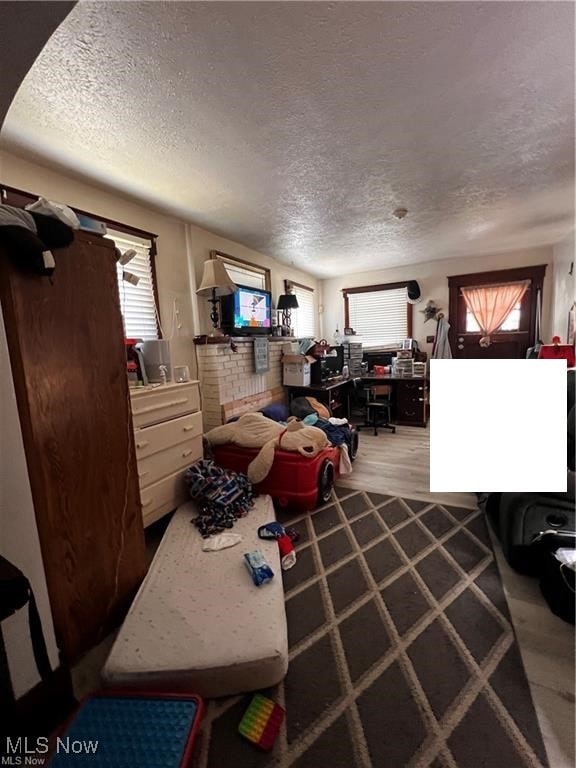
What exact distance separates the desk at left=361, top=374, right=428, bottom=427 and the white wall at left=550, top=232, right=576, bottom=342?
5.43ft

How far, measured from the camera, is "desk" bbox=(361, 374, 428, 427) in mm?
4379

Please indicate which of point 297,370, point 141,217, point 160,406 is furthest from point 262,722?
point 297,370

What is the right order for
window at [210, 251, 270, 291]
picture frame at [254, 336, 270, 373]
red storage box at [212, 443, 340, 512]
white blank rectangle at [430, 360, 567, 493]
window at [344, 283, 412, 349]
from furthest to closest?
window at [344, 283, 412, 349] < picture frame at [254, 336, 270, 373] < window at [210, 251, 270, 291] < red storage box at [212, 443, 340, 512] < white blank rectangle at [430, 360, 567, 493]

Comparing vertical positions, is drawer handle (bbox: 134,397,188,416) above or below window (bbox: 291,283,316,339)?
below

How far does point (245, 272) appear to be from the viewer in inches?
137

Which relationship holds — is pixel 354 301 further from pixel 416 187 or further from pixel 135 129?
pixel 135 129

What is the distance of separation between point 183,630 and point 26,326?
1.30m

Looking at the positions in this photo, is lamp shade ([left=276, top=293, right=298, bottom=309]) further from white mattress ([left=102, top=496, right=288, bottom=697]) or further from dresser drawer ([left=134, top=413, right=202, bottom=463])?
white mattress ([left=102, top=496, right=288, bottom=697])

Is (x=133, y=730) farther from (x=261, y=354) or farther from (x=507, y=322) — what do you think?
(x=507, y=322)

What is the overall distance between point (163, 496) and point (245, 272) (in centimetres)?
246

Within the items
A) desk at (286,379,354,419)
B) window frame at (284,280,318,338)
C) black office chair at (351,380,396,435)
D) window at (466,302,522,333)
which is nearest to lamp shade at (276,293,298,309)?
window frame at (284,280,318,338)

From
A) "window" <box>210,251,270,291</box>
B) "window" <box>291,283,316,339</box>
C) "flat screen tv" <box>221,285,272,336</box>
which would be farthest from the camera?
"window" <box>291,283,316,339</box>

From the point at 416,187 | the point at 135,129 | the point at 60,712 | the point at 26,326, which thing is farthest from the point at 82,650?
the point at 416,187

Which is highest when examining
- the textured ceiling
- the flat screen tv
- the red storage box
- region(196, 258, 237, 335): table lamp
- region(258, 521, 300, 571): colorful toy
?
the textured ceiling
